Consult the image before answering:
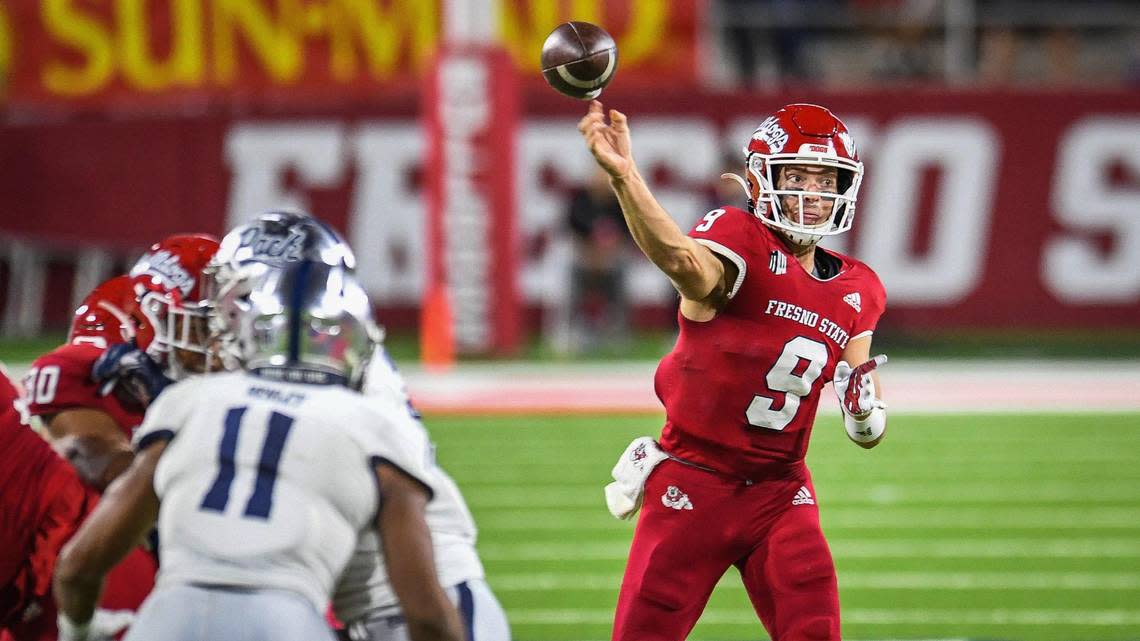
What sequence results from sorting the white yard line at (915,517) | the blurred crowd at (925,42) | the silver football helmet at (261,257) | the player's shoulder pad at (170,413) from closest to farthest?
the player's shoulder pad at (170,413), the silver football helmet at (261,257), the white yard line at (915,517), the blurred crowd at (925,42)

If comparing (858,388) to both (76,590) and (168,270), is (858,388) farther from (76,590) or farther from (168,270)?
(76,590)

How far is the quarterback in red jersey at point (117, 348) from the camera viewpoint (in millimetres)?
3691

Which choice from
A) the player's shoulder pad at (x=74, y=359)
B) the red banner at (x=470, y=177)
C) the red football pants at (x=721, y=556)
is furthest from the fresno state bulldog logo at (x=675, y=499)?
the red banner at (x=470, y=177)

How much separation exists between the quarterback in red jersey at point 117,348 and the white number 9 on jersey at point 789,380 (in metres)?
1.32

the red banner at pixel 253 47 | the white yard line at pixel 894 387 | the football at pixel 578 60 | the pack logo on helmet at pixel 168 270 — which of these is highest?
the football at pixel 578 60

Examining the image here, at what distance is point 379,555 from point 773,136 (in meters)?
1.58

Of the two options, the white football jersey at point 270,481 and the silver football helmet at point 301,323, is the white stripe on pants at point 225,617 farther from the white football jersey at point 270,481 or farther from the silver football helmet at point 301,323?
the silver football helmet at point 301,323

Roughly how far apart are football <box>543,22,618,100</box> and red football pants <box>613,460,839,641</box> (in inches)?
37.1

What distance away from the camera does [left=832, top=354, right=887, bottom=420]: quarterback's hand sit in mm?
3822

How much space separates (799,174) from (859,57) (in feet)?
39.9

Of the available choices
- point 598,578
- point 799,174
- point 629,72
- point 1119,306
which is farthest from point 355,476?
point 1119,306

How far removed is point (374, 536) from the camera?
2.92 metres

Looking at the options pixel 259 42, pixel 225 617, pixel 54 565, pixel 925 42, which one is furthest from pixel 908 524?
pixel 259 42

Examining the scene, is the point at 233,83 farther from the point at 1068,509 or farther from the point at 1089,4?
the point at 1068,509
